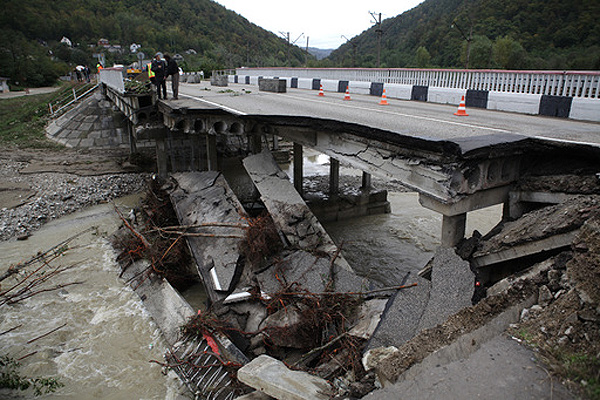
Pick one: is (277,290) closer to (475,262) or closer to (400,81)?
(475,262)

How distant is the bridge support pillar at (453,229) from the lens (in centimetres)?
532

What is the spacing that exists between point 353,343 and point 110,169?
57.4 ft

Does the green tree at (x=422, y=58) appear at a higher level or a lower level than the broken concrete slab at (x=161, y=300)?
higher

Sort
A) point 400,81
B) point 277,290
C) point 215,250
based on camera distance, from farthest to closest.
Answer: point 400,81, point 215,250, point 277,290

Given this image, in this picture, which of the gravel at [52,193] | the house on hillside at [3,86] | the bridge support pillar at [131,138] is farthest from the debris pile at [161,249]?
the house on hillside at [3,86]

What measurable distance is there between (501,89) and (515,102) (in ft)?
7.07

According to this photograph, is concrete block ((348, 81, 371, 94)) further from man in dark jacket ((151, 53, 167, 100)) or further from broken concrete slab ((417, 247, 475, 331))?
broken concrete slab ((417, 247, 475, 331))

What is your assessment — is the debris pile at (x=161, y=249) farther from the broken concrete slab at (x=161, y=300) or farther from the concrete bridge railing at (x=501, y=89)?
the concrete bridge railing at (x=501, y=89)

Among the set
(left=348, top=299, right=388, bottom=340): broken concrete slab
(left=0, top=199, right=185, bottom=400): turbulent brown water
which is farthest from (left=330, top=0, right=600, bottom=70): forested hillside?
(left=348, top=299, right=388, bottom=340): broken concrete slab

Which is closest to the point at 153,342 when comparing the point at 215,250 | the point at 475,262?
the point at 215,250

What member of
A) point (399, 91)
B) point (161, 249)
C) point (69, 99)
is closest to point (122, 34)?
point (69, 99)

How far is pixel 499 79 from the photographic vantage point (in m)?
11.9

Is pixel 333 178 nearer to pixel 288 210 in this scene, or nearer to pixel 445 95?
pixel 445 95

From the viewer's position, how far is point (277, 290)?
7.06 m
